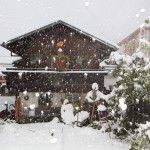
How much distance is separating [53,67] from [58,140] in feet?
30.6

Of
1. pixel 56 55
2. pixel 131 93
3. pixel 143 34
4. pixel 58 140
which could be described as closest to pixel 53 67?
pixel 56 55

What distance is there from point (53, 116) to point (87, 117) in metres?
3.29

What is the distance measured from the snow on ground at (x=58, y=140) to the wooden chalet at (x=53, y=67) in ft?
14.0

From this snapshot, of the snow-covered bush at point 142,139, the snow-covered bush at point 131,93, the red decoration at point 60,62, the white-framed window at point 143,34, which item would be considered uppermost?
the white-framed window at point 143,34

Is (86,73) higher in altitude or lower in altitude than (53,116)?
higher

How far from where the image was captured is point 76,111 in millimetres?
21078

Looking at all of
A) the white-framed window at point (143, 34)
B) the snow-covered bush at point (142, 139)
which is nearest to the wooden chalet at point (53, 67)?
the snow-covered bush at point (142, 139)

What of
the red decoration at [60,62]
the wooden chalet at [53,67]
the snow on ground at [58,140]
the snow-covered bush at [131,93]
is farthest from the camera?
the red decoration at [60,62]

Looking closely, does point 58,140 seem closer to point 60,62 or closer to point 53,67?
point 53,67

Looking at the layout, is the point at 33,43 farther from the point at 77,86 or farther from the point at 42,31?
the point at 77,86

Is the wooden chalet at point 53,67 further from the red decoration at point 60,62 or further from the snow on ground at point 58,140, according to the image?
the snow on ground at point 58,140

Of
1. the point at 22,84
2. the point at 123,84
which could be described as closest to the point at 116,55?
the point at 123,84

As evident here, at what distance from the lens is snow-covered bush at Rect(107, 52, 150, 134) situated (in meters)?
14.4

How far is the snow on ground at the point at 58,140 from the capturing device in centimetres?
1336
